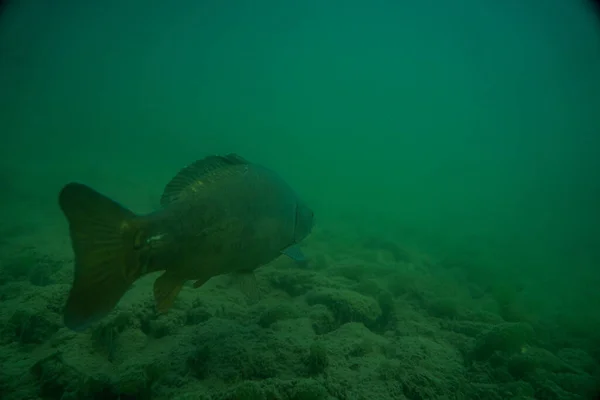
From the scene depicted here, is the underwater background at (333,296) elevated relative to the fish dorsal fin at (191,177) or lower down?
lower down

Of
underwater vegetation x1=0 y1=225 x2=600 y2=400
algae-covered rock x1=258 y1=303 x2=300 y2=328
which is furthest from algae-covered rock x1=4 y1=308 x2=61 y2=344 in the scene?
algae-covered rock x1=258 y1=303 x2=300 y2=328

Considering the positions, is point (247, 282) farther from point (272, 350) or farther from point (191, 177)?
point (191, 177)

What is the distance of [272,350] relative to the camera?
9.29ft

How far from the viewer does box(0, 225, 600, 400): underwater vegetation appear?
95.4 inches

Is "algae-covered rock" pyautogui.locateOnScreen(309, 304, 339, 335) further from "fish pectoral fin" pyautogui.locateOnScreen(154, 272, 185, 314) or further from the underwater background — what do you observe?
"fish pectoral fin" pyautogui.locateOnScreen(154, 272, 185, 314)

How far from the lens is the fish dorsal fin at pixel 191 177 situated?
2.24 metres

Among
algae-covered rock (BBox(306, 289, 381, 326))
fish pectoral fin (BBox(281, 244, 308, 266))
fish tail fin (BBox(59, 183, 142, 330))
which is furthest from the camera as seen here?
algae-covered rock (BBox(306, 289, 381, 326))

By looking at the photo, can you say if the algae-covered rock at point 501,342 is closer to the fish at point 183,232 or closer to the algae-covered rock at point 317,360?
the algae-covered rock at point 317,360

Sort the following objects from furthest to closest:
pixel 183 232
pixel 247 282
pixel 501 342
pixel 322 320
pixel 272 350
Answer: pixel 322 320 < pixel 501 342 < pixel 272 350 < pixel 247 282 < pixel 183 232

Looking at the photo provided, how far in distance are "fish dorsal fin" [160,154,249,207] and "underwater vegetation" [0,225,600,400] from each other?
1481mm

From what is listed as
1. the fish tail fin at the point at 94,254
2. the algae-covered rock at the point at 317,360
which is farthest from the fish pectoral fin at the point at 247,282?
the fish tail fin at the point at 94,254

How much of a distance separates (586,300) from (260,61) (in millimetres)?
121829

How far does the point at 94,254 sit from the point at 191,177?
85 centimetres

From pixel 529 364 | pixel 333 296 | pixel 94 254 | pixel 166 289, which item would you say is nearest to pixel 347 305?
pixel 333 296
